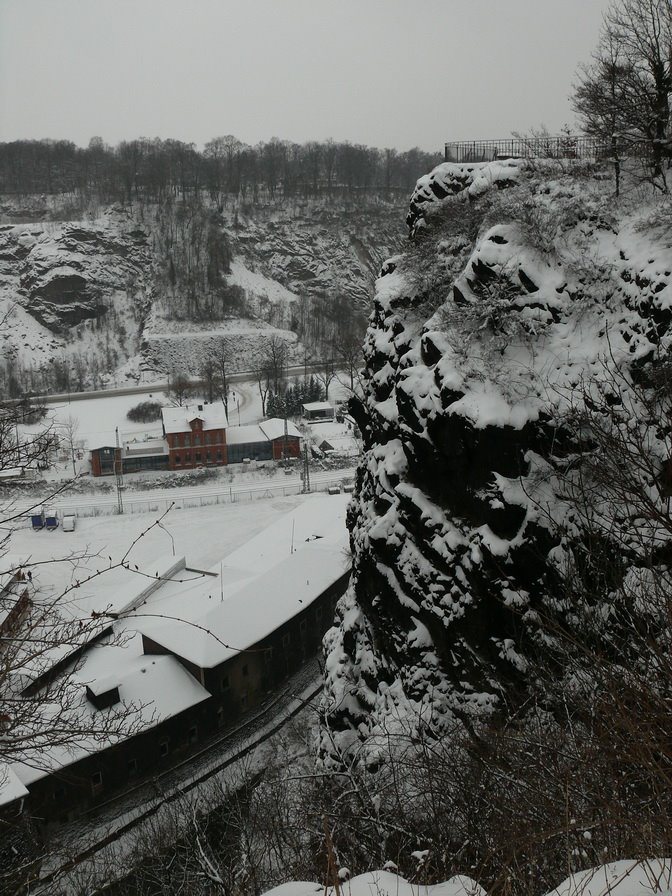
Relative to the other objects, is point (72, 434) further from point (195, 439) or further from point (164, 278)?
point (164, 278)

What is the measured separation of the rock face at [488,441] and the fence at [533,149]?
1.63 metres

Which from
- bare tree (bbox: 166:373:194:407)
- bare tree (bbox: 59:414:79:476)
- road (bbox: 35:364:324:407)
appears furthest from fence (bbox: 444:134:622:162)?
road (bbox: 35:364:324:407)

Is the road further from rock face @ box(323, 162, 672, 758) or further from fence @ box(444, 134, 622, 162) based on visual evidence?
rock face @ box(323, 162, 672, 758)

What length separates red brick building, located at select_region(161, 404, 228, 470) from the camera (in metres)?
37.5

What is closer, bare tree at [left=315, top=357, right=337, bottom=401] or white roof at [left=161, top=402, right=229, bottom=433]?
white roof at [left=161, top=402, right=229, bottom=433]

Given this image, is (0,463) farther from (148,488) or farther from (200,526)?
(148,488)

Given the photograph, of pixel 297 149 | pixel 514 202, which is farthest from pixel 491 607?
pixel 297 149

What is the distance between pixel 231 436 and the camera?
39469mm

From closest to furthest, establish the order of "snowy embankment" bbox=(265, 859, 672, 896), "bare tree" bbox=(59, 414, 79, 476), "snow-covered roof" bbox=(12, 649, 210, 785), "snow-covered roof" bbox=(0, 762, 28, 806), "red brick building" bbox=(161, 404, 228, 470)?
1. "snowy embankment" bbox=(265, 859, 672, 896)
2. "snow-covered roof" bbox=(0, 762, 28, 806)
3. "snow-covered roof" bbox=(12, 649, 210, 785)
4. "bare tree" bbox=(59, 414, 79, 476)
5. "red brick building" bbox=(161, 404, 228, 470)

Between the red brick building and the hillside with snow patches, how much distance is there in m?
21.3

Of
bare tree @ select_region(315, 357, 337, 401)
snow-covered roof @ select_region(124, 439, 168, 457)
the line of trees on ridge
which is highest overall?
the line of trees on ridge

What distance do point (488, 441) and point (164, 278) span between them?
66.3m

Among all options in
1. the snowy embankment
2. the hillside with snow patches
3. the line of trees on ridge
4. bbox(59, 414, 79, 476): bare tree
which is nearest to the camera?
the snowy embankment

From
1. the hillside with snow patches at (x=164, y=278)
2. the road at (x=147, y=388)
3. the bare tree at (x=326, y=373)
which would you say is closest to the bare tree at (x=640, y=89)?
the bare tree at (x=326, y=373)
